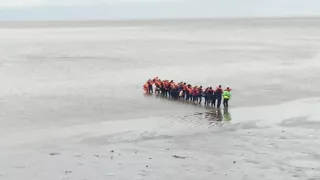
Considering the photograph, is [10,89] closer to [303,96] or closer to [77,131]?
[77,131]

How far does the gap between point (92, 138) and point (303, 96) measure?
55.2 ft

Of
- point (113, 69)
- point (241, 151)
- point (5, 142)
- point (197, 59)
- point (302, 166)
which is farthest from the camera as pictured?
point (197, 59)

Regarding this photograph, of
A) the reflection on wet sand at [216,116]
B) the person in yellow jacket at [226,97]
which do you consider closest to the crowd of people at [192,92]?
the person in yellow jacket at [226,97]

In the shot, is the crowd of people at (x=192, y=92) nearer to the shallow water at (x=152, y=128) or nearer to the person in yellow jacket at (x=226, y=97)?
the person in yellow jacket at (x=226, y=97)

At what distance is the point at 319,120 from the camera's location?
27688mm

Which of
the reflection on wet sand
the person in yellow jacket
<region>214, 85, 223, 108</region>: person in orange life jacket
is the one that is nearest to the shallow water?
the reflection on wet sand

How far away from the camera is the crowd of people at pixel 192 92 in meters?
31.8

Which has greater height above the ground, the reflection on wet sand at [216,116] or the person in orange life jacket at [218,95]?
the person in orange life jacket at [218,95]

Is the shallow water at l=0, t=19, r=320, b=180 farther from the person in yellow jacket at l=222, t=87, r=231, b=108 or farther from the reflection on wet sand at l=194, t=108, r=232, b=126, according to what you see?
the person in yellow jacket at l=222, t=87, r=231, b=108

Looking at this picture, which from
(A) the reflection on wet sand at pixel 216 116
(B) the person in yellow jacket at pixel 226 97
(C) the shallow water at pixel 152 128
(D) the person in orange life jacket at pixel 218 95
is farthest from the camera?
(D) the person in orange life jacket at pixel 218 95

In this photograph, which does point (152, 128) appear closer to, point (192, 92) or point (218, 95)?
point (218, 95)

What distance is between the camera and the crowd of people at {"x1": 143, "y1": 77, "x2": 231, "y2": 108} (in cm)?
3183

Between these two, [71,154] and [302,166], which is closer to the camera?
[302,166]

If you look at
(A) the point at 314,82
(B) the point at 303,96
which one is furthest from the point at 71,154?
(A) the point at 314,82
